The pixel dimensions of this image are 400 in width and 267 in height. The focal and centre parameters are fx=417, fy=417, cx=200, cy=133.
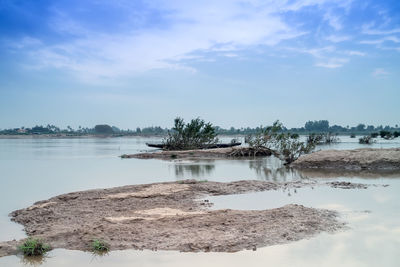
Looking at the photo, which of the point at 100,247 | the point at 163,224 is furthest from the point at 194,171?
the point at 100,247

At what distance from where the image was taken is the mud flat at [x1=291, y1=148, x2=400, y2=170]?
55.9 feet

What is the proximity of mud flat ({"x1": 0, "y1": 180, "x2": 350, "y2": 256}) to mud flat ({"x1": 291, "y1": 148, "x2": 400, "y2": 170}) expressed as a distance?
31.6 feet

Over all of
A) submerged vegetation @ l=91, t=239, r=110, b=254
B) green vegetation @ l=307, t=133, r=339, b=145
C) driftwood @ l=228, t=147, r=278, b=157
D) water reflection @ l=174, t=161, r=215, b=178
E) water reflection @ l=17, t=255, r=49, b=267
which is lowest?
water reflection @ l=17, t=255, r=49, b=267

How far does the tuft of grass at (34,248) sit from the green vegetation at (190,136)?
102ft

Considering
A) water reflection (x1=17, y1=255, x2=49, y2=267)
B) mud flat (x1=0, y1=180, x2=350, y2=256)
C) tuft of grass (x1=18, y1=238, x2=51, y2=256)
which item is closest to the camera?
water reflection (x1=17, y1=255, x2=49, y2=267)

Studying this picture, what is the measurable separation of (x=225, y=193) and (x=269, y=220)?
12.4ft

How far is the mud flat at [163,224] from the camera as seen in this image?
611cm

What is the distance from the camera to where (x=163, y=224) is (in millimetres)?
7027

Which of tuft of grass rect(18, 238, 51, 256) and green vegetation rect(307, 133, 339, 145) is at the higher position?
green vegetation rect(307, 133, 339, 145)

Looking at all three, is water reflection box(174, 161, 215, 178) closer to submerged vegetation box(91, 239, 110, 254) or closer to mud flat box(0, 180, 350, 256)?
mud flat box(0, 180, 350, 256)

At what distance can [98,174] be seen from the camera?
17.7 m

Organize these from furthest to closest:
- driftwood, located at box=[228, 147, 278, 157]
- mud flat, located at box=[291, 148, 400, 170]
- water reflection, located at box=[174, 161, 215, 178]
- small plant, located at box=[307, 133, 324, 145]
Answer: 1. driftwood, located at box=[228, 147, 278, 157]
2. small plant, located at box=[307, 133, 324, 145]
3. water reflection, located at box=[174, 161, 215, 178]
4. mud flat, located at box=[291, 148, 400, 170]

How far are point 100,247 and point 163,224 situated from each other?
1.36 meters

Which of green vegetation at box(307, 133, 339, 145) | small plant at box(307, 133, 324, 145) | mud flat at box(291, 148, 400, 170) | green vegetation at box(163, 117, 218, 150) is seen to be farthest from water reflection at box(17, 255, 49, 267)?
green vegetation at box(163, 117, 218, 150)
